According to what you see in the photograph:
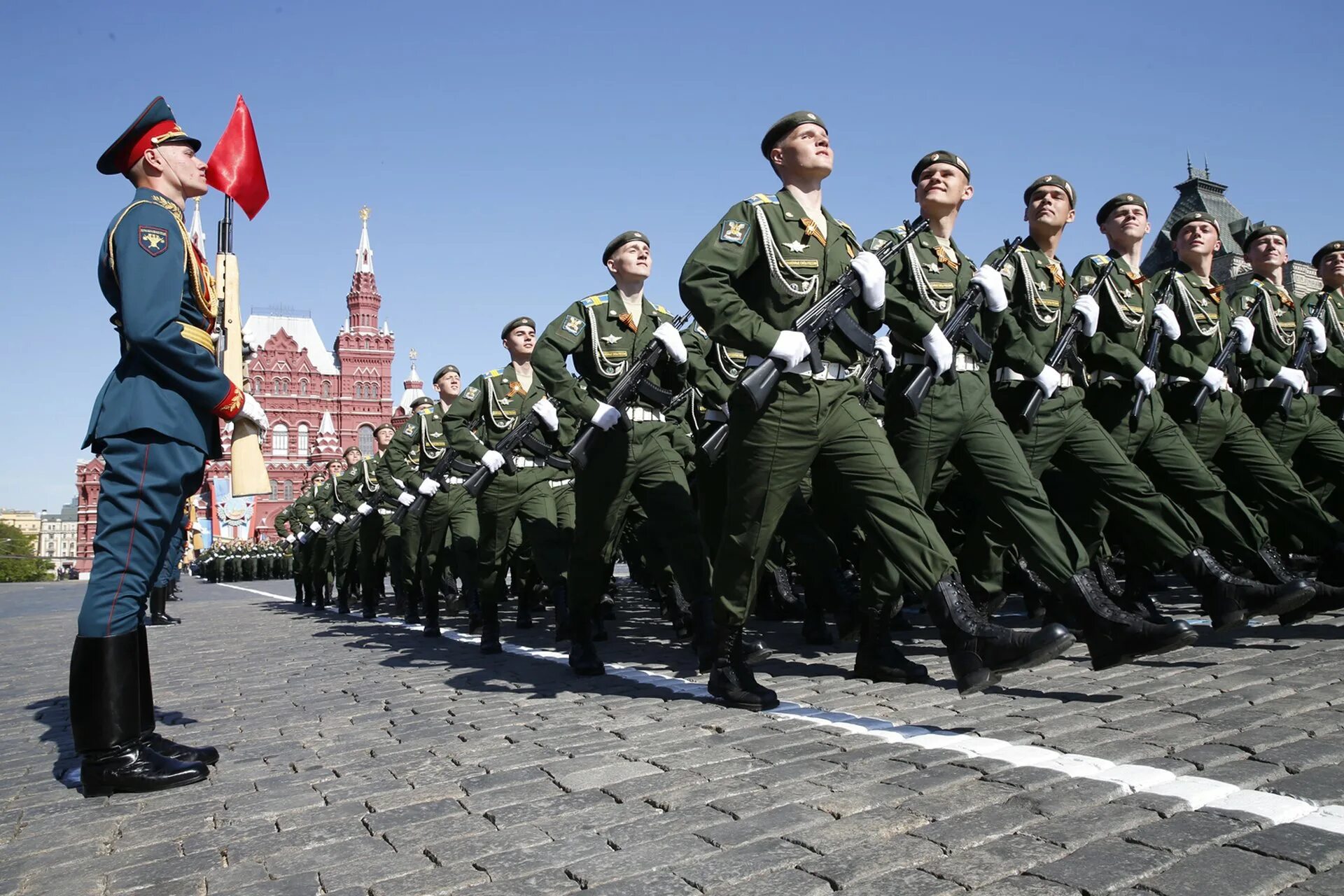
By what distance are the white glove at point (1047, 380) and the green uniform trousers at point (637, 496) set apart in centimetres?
201

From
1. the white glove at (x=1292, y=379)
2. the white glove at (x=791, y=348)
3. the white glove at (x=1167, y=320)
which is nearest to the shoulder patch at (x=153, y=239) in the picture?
the white glove at (x=791, y=348)

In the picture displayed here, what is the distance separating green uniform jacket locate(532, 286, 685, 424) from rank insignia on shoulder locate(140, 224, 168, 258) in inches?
100

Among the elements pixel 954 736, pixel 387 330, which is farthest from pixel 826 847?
pixel 387 330

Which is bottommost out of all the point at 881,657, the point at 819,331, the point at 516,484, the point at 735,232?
the point at 881,657

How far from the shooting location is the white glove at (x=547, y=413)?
7492 millimetres

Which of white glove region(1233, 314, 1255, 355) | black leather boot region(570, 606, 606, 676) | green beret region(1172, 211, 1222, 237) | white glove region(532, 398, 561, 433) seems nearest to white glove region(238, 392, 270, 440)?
black leather boot region(570, 606, 606, 676)

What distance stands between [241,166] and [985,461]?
613 centimetres

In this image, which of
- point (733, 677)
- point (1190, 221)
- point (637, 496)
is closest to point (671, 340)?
point (637, 496)

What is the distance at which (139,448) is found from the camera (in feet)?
12.5

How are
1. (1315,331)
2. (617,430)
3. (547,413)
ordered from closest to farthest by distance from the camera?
(617,430), (1315,331), (547,413)

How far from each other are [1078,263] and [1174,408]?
1204mm

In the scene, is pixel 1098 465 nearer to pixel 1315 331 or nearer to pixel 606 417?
pixel 606 417

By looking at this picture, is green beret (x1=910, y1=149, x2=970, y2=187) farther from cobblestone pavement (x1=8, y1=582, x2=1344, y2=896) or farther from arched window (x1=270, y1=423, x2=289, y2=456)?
arched window (x1=270, y1=423, x2=289, y2=456)

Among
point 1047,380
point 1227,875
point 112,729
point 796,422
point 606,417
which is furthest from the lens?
point 606,417
